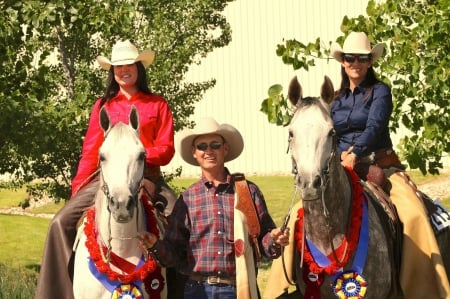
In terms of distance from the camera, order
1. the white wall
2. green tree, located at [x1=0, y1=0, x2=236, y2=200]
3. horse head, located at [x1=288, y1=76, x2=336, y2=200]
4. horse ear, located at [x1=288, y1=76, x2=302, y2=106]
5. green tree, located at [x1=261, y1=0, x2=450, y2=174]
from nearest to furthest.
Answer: horse head, located at [x1=288, y1=76, x2=336, y2=200] → horse ear, located at [x1=288, y1=76, x2=302, y2=106] → green tree, located at [x1=261, y1=0, x2=450, y2=174] → green tree, located at [x1=0, y1=0, x2=236, y2=200] → the white wall

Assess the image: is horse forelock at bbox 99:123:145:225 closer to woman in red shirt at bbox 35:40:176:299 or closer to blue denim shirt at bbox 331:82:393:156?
woman in red shirt at bbox 35:40:176:299

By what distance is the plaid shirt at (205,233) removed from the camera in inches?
295

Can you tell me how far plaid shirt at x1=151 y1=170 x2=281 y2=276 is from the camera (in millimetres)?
7496

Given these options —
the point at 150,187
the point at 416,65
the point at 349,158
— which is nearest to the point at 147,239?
the point at 150,187

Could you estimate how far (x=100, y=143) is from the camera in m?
9.05

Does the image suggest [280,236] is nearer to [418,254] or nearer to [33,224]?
[418,254]

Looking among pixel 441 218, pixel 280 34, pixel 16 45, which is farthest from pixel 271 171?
pixel 441 218

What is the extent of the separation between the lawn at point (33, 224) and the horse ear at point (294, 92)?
9899 mm

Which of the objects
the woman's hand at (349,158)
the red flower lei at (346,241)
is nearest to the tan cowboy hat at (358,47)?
the woman's hand at (349,158)

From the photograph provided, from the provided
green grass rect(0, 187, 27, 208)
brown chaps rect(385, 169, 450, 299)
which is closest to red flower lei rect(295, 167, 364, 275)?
brown chaps rect(385, 169, 450, 299)

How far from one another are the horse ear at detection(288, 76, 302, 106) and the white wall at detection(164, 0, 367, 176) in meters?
22.7

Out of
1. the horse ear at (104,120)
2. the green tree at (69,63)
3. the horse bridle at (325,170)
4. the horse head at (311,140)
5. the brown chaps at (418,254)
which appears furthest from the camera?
the green tree at (69,63)

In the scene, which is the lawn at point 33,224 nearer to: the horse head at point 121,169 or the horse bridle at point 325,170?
the horse head at point 121,169

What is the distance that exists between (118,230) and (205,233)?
0.67 m
